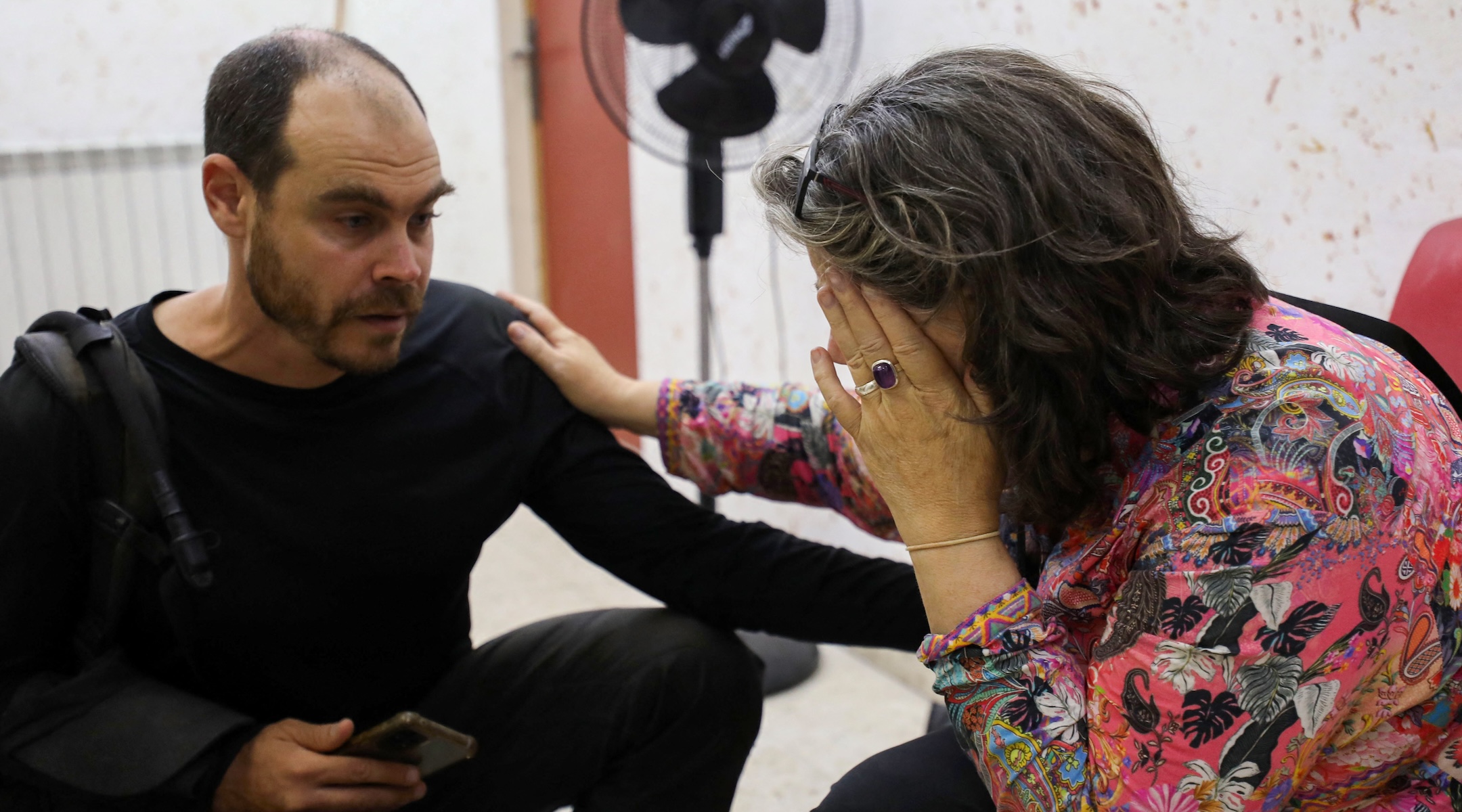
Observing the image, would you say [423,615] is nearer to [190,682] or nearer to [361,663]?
[361,663]

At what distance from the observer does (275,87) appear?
1.25m

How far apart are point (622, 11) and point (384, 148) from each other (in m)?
0.93

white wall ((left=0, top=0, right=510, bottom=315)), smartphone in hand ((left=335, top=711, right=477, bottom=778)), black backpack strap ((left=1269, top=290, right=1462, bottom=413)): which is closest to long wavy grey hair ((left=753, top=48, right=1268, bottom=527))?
black backpack strap ((left=1269, top=290, right=1462, bottom=413))

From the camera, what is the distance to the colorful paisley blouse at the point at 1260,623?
82 cm

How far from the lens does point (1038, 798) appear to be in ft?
3.02

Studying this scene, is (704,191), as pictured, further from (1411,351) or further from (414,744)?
(1411,351)

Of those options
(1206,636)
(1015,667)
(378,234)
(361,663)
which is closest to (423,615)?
(361,663)

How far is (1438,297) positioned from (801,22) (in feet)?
4.11

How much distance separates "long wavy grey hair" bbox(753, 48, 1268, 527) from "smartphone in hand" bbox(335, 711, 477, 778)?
66cm

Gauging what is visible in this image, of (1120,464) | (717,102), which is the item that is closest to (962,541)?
(1120,464)

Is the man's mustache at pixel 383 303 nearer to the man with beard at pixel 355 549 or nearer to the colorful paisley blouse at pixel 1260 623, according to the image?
the man with beard at pixel 355 549

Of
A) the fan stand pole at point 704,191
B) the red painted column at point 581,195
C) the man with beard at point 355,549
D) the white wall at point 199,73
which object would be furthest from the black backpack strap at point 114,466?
the white wall at point 199,73

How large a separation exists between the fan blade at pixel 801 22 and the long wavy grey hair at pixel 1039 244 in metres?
1.14

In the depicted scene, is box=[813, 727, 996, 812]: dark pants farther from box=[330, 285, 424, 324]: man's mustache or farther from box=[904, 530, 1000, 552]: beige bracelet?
box=[330, 285, 424, 324]: man's mustache
